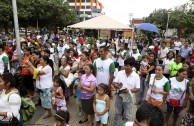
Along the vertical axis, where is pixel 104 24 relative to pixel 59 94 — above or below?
above

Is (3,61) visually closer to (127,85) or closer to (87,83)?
(87,83)

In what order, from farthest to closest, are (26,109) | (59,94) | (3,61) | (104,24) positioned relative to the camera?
(104,24)
(3,61)
(59,94)
(26,109)

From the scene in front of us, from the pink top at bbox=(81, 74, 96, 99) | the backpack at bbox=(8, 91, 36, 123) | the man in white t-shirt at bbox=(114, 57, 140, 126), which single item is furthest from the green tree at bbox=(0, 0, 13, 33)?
the man in white t-shirt at bbox=(114, 57, 140, 126)

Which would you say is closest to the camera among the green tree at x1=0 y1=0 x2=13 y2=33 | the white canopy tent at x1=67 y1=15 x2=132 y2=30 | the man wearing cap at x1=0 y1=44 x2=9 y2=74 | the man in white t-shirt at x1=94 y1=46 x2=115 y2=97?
the man in white t-shirt at x1=94 y1=46 x2=115 y2=97

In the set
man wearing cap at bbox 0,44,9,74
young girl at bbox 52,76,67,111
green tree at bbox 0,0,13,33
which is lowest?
young girl at bbox 52,76,67,111

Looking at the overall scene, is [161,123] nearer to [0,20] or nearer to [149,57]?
[149,57]

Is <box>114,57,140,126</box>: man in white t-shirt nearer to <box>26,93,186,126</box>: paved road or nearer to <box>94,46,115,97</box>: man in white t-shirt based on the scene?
<box>94,46,115,97</box>: man in white t-shirt

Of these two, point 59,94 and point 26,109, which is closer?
point 26,109

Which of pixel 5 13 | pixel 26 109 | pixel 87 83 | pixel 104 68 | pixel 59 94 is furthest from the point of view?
pixel 5 13

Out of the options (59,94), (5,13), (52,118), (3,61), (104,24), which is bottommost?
(52,118)

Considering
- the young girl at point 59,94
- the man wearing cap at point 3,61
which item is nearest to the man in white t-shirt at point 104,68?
the young girl at point 59,94

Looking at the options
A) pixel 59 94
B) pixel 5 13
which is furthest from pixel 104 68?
pixel 5 13

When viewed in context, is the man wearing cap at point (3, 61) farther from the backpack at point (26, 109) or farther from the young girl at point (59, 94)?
the backpack at point (26, 109)

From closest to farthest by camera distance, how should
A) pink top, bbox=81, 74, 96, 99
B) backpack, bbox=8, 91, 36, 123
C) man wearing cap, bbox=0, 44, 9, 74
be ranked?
backpack, bbox=8, 91, 36, 123
pink top, bbox=81, 74, 96, 99
man wearing cap, bbox=0, 44, 9, 74
